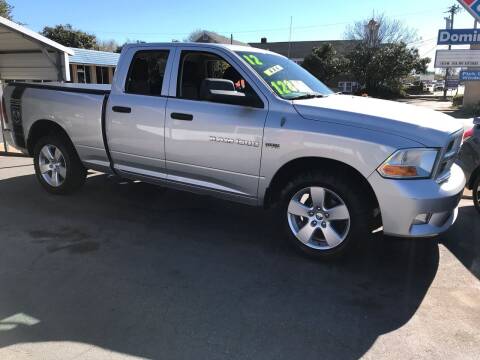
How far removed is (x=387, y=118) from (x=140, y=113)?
2677mm

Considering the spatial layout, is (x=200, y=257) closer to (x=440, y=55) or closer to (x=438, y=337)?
(x=438, y=337)

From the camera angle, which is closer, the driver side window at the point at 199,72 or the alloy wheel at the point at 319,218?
the alloy wheel at the point at 319,218

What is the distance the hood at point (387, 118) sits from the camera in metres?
Answer: 3.72

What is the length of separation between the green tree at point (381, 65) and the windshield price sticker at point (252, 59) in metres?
40.5

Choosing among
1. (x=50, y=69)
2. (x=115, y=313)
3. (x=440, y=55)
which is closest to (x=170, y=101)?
(x=115, y=313)

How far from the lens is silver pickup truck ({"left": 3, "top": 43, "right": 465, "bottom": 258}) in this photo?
376 cm

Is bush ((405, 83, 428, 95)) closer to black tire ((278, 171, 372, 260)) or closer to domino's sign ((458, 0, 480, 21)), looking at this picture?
domino's sign ((458, 0, 480, 21))

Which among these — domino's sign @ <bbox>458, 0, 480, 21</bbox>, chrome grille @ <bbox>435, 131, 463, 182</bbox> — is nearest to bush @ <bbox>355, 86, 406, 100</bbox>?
domino's sign @ <bbox>458, 0, 480, 21</bbox>

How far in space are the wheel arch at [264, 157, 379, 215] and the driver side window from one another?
0.92m

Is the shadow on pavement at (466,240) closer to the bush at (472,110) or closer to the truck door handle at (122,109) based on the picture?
the truck door handle at (122,109)

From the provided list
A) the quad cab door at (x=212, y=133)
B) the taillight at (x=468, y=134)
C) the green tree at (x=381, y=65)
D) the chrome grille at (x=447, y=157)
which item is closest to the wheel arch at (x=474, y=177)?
the taillight at (x=468, y=134)

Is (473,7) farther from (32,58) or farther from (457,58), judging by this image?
(457,58)

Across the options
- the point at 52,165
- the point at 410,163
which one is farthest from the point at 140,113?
the point at 410,163

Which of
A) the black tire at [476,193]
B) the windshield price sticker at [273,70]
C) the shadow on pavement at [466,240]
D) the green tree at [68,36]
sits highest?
the green tree at [68,36]
